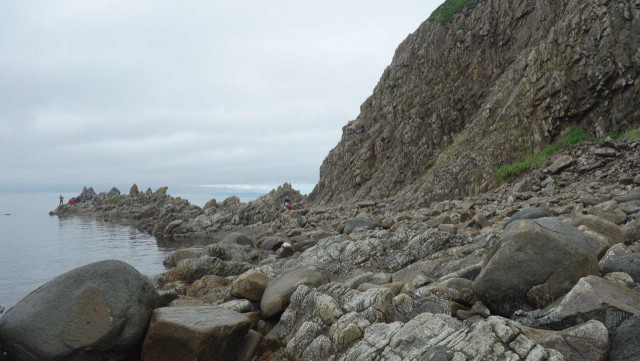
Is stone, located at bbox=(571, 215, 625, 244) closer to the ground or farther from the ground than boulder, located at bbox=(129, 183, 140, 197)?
closer to the ground

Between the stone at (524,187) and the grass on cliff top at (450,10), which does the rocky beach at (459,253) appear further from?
the grass on cliff top at (450,10)

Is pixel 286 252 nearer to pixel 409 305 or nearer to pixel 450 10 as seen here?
pixel 409 305

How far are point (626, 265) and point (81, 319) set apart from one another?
10.8 meters

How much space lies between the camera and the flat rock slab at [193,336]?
9211mm

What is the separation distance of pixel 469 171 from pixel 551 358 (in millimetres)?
28461

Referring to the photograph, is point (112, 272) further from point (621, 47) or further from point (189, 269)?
point (621, 47)

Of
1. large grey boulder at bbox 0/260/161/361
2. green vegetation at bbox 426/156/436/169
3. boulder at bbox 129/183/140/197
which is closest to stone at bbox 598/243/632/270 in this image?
large grey boulder at bbox 0/260/161/361

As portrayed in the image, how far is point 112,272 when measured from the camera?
10406mm

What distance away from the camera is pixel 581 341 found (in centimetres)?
619

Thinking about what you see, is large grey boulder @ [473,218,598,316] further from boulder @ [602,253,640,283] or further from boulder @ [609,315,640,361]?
boulder @ [609,315,640,361]

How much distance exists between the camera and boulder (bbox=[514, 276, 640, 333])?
259 inches

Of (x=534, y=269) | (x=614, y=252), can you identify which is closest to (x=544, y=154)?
(x=614, y=252)

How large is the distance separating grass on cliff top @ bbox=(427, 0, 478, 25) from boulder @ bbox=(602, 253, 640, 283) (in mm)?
44789

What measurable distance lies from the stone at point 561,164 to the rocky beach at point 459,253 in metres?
0.11
